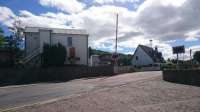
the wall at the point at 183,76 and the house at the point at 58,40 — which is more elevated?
the house at the point at 58,40

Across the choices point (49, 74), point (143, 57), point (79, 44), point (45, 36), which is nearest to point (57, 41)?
point (45, 36)

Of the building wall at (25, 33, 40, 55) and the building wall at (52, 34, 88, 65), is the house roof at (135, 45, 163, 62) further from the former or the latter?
the building wall at (25, 33, 40, 55)

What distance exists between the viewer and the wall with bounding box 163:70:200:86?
20.2 metres

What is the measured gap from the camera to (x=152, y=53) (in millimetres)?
78438

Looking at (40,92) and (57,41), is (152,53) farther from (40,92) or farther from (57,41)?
(40,92)

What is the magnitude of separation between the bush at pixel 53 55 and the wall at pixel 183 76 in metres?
21.8

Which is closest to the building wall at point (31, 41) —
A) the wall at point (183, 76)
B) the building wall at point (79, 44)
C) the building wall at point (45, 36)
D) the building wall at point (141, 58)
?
the building wall at point (45, 36)

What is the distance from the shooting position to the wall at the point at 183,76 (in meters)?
20.2

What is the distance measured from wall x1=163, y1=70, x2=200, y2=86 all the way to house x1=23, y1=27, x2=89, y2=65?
24.5 metres

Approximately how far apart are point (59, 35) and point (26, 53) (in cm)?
598

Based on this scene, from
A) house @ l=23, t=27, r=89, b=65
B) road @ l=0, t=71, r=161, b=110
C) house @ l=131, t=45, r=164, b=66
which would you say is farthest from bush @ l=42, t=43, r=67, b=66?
house @ l=131, t=45, r=164, b=66

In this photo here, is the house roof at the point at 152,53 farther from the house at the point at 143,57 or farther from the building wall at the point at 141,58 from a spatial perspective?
the building wall at the point at 141,58

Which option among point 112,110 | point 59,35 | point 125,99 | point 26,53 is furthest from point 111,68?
point 112,110

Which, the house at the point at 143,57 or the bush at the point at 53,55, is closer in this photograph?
the bush at the point at 53,55
